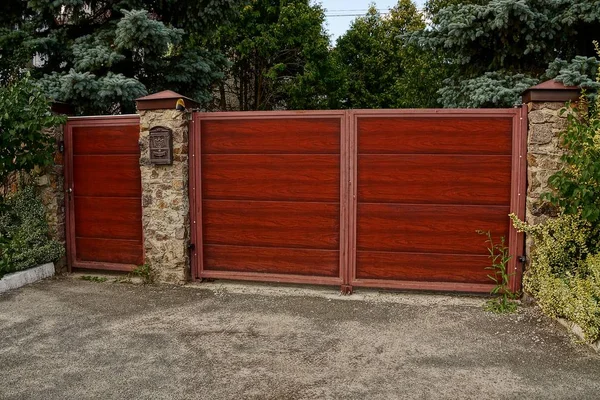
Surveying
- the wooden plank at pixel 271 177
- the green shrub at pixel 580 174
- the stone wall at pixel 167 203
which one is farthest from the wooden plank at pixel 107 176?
the green shrub at pixel 580 174

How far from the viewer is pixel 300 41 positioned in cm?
1617

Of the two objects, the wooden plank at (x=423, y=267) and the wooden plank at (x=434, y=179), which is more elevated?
the wooden plank at (x=434, y=179)

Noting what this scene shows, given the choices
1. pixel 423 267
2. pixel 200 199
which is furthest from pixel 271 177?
pixel 423 267

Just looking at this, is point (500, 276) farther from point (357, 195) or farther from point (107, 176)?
point (107, 176)

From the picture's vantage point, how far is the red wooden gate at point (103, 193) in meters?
6.41

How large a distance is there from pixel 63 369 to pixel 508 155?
14.3 feet

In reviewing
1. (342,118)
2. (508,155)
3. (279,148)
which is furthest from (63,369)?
(508,155)

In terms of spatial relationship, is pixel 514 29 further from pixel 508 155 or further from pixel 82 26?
pixel 82 26

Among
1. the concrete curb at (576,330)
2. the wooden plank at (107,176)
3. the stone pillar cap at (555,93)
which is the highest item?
the stone pillar cap at (555,93)

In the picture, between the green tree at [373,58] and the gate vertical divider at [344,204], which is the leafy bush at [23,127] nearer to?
the gate vertical divider at [344,204]

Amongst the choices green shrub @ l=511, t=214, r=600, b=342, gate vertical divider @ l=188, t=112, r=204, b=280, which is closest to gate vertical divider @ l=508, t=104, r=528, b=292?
green shrub @ l=511, t=214, r=600, b=342

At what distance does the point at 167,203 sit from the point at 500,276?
3.59 meters

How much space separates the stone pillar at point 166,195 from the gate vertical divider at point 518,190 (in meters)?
3.41

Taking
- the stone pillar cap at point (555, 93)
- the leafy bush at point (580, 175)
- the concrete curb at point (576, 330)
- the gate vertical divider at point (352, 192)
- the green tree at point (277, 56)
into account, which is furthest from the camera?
the green tree at point (277, 56)
